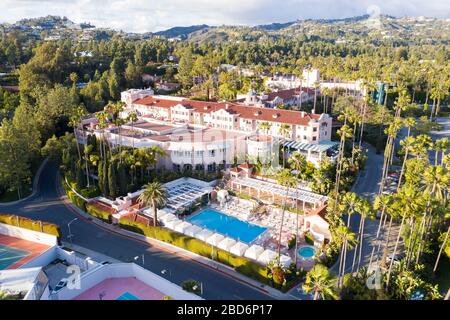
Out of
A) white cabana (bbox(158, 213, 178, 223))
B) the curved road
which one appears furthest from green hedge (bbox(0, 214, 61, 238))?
white cabana (bbox(158, 213, 178, 223))

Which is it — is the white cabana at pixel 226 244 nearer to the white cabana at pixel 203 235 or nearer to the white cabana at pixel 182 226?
the white cabana at pixel 203 235

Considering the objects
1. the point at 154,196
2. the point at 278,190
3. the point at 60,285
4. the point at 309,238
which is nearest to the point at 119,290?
the point at 60,285

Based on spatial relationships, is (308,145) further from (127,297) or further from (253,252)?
(127,297)

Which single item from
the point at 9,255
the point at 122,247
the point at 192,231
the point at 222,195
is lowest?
the point at 9,255

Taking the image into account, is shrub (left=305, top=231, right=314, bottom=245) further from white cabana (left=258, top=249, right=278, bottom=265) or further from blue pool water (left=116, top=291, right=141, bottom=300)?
blue pool water (left=116, top=291, right=141, bottom=300)

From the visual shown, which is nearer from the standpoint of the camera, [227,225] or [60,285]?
[60,285]
